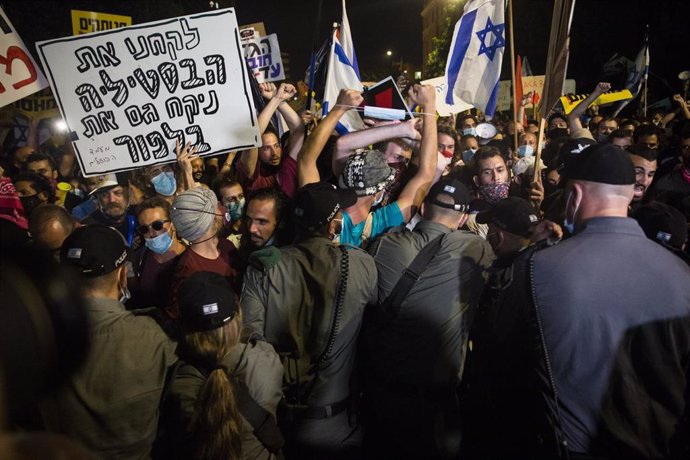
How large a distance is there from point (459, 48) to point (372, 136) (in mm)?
2722

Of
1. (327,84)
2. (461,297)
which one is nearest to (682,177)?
(461,297)

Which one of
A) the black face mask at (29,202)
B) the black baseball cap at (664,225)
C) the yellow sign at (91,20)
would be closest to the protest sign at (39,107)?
the yellow sign at (91,20)

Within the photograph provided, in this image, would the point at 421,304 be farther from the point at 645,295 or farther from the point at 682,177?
the point at 682,177

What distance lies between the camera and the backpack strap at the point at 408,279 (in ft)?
9.86

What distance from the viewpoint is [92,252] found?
7.61 feet

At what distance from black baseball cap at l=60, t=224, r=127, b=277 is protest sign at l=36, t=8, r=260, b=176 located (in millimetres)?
1880

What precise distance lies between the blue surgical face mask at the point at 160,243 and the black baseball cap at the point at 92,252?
4.18 feet

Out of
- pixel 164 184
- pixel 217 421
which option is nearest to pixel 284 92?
pixel 164 184

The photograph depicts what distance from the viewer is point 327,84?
524cm

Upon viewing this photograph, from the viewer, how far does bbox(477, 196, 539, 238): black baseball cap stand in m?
3.48

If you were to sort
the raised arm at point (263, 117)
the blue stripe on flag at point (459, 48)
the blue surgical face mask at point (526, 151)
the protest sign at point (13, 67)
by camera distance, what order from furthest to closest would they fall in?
1. the blue surgical face mask at point (526, 151)
2. the blue stripe on flag at point (459, 48)
3. the protest sign at point (13, 67)
4. the raised arm at point (263, 117)

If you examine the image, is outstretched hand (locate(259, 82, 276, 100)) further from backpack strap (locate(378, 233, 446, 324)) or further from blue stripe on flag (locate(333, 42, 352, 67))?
backpack strap (locate(378, 233, 446, 324))

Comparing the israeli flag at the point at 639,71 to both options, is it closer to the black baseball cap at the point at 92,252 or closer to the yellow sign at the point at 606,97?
the yellow sign at the point at 606,97

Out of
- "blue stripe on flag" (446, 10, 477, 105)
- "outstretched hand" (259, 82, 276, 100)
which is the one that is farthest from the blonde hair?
"blue stripe on flag" (446, 10, 477, 105)
